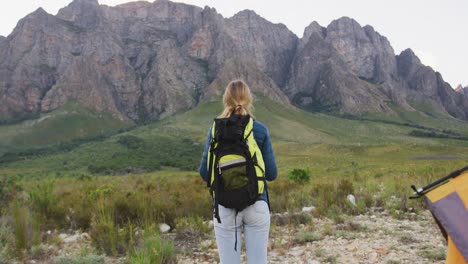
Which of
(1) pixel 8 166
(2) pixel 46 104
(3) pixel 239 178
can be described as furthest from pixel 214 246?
(2) pixel 46 104

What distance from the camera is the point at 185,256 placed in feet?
21.6

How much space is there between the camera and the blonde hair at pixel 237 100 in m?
4.23

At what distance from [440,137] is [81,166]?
13513cm

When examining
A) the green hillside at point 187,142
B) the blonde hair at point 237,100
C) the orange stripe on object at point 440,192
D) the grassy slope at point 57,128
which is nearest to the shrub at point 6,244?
the blonde hair at point 237,100

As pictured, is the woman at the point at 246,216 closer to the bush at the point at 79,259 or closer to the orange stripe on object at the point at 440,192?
the orange stripe on object at the point at 440,192

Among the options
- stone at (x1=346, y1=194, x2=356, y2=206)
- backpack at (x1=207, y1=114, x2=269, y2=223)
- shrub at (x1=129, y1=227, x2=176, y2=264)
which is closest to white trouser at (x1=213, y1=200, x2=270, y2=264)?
backpack at (x1=207, y1=114, x2=269, y2=223)

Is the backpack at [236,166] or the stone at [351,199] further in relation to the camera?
the stone at [351,199]

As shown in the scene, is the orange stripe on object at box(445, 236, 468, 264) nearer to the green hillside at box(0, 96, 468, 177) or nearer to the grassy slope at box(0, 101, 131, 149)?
the green hillside at box(0, 96, 468, 177)

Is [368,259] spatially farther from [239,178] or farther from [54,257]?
[54,257]

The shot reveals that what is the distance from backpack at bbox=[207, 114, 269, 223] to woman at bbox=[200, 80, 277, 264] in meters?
0.12

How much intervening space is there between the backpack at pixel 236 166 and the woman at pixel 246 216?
0.12 meters

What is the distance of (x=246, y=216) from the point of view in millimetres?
4141

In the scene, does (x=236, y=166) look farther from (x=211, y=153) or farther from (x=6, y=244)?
(x=6, y=244)

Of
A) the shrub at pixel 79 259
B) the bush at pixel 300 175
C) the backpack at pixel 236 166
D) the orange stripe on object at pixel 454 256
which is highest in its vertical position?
the backpack at pixel 236 166
